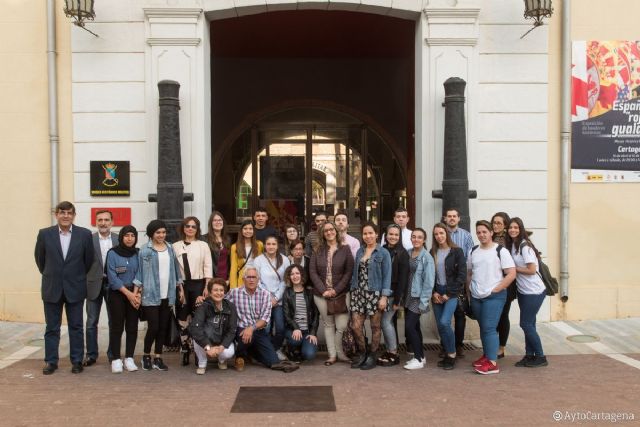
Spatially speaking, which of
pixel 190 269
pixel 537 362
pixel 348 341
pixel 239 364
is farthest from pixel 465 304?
pixel 190 269

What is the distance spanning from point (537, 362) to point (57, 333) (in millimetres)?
5140

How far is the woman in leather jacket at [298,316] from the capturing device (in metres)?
6.52

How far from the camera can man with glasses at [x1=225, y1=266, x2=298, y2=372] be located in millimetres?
6293

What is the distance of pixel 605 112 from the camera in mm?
8258

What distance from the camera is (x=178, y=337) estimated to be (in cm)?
673

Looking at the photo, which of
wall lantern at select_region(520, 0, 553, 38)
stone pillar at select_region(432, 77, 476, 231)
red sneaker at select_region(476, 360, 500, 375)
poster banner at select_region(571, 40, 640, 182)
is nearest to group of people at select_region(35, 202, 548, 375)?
red sneaker at select_region(476, 360, 500, 375)

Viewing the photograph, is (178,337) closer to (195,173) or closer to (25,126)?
(195,173)

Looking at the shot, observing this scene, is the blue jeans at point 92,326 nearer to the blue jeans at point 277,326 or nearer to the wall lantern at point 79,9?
the blue jeans at point 277,326

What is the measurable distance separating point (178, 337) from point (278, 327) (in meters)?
1.18

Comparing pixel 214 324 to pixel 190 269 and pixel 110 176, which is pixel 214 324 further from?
pixel 110 176

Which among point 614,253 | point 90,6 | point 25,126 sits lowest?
point 614,253

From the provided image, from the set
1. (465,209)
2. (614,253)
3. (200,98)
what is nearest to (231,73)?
(200,98)

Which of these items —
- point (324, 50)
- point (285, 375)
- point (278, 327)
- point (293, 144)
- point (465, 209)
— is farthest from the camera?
point (293, 144)

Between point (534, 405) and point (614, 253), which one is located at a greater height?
point (614, 253)
